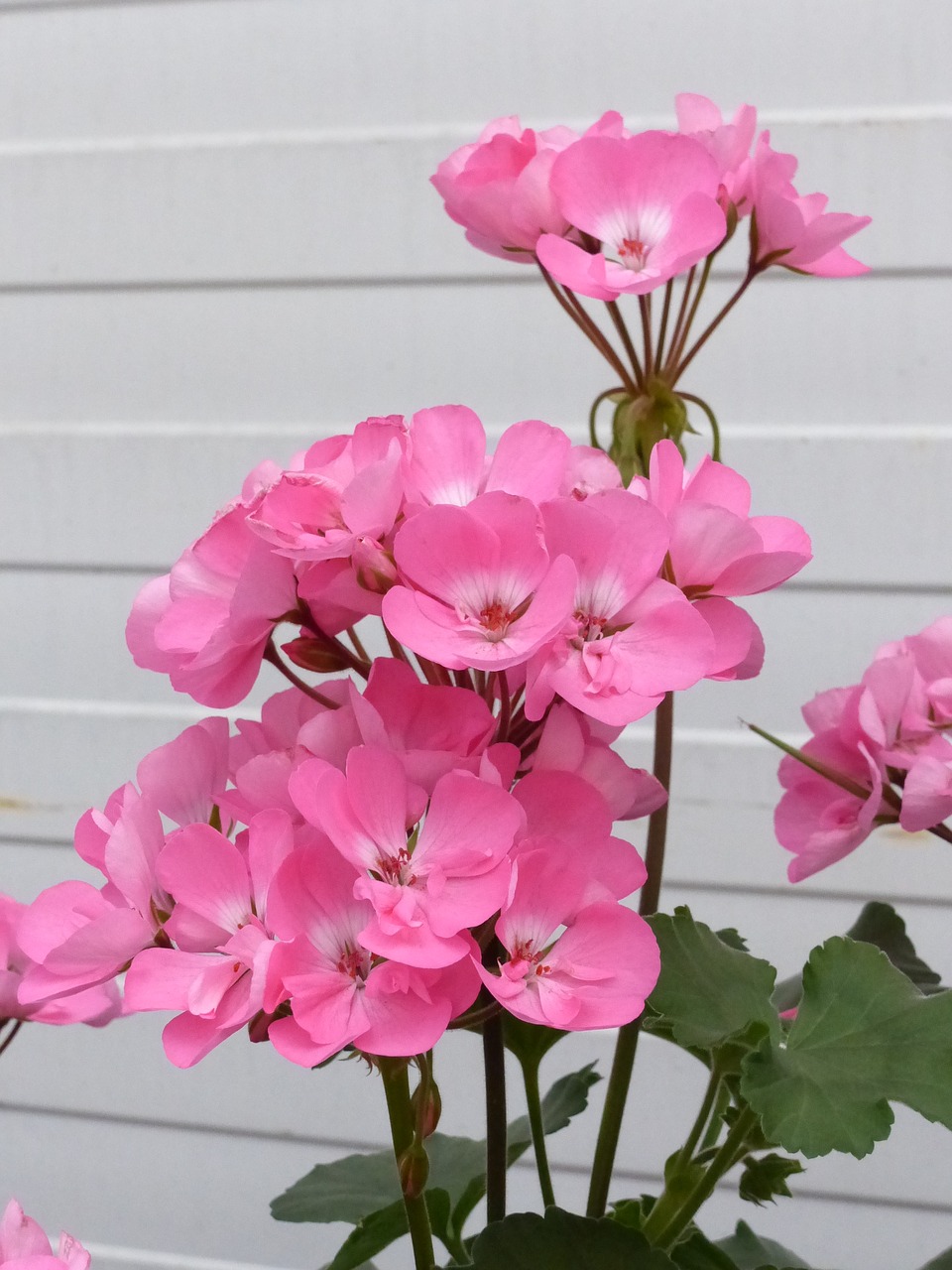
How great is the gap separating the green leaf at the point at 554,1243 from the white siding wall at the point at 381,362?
0.73 m

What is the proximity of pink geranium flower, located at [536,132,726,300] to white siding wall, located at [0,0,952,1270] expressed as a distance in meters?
0.65

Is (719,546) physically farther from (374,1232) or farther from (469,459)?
(374,1232)

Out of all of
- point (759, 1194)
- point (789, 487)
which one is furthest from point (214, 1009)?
point (789, 487)

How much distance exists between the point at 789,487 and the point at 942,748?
629 millimetres

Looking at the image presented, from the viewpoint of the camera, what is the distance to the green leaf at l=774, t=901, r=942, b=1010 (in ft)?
1.65

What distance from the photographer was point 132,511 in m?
1.13

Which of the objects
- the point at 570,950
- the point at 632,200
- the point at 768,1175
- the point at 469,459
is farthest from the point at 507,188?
the point at 768,1175

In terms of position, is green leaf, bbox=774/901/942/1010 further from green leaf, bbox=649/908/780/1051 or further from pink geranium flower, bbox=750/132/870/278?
pink geranium flower, bbox=750/132/870/278

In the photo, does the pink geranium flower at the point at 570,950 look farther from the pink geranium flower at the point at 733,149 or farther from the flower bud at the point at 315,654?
the pink geranium flower at the point at 733,149

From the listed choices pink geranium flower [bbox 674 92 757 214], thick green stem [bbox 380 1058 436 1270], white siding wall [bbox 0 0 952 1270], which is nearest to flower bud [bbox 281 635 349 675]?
thick green stem [bbox 380 1058 436 1270]

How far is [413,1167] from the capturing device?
0.33 meters

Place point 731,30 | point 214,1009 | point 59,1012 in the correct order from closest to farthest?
point 214,1009 → point 59,1012 → point 731,30

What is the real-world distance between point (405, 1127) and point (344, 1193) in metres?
0.23

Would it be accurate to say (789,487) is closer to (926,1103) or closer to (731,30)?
(731,30)
